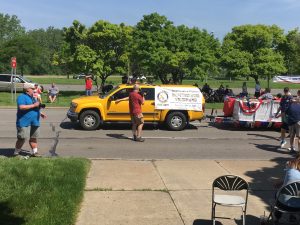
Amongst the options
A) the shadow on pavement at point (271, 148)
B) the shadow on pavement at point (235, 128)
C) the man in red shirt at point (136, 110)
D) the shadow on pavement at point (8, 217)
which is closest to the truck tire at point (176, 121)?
the shadow on pavement at point (235, 128)

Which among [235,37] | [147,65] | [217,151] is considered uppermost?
[235,37]

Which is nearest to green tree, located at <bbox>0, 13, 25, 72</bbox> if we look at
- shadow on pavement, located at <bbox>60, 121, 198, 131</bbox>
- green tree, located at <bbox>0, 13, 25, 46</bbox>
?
green tree, located at <bbox>0, 13, 25, 46</bbox>

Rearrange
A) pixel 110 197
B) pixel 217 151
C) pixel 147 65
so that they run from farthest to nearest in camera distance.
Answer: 1. pixel 147 65
2. pixel 217 151
3. pixel 110 197

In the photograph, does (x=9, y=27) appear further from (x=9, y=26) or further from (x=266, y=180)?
(x=266, y=180)

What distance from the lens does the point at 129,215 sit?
6.70 m

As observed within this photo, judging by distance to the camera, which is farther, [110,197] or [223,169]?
[223,169]

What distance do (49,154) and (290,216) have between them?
7.18m

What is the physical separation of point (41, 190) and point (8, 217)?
3.99 feet

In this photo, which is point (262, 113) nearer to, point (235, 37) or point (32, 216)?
point (32, 216)

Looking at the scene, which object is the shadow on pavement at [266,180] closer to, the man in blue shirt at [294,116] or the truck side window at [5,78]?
the man in blue shirt at [294,116]

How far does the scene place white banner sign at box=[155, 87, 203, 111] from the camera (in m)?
16.3

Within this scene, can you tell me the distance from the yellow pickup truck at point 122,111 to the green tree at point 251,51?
14.7 meters

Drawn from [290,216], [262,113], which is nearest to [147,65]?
[262,113]

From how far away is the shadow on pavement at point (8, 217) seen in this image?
6111mm
